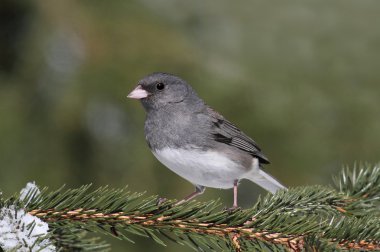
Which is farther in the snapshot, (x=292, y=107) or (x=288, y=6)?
(x=288, y=6)

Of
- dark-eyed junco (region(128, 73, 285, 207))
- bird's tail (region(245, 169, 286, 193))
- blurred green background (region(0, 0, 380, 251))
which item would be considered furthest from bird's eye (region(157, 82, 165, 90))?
bird's tail (region(245, 169, 286, 193))

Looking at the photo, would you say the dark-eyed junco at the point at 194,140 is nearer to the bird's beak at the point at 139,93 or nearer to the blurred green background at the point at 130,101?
the bird's beak at the point at 139,93

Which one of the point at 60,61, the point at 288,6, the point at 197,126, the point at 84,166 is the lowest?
the point at 84,166

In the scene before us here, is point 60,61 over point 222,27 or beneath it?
beneath

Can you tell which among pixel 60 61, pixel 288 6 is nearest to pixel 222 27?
pixel 288 6

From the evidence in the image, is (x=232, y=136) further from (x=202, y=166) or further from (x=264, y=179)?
(x=202, y=166)

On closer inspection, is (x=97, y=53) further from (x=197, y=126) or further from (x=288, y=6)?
(x=288, y=6)

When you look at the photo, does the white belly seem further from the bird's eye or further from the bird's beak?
the bird's eye
